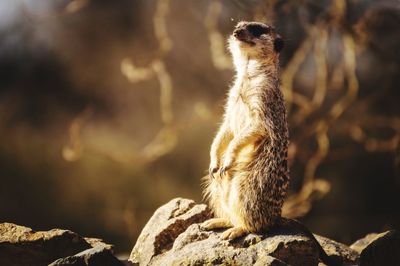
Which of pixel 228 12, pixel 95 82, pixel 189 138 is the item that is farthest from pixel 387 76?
pixel 95 82

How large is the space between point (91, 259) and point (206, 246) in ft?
1.44

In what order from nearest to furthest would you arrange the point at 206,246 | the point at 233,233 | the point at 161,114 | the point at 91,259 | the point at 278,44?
the point at 91,259, the point at 206,246, the point at 233,233, the point at 278,44, the point at 161,114

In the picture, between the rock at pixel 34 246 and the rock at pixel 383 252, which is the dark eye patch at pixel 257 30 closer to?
the rock at pixel 383 252

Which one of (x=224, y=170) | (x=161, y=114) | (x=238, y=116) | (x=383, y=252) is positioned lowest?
(x=383, y=252)

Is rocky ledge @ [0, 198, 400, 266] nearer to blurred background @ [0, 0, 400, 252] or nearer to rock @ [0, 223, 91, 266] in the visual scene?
rock @ [0, 223, 91, 266]

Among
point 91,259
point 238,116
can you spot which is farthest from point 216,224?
point 91,259

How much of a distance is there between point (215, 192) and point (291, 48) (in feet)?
7.06

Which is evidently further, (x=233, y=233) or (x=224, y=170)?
(x=224, y=170)

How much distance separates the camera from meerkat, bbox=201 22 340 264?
8.09ft

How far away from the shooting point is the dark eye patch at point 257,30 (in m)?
2.74

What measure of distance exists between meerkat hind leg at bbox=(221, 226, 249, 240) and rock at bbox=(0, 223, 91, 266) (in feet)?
2.07

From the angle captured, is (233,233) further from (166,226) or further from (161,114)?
(161,114)

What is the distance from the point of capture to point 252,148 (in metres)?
2.56

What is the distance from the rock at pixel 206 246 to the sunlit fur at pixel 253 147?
0.33 ft
